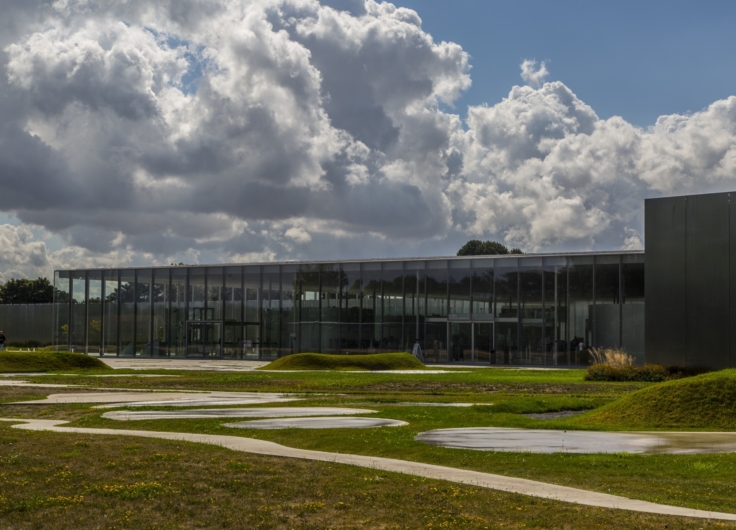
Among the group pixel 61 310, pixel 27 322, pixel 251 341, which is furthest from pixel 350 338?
pixel 27 322

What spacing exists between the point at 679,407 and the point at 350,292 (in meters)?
46.6

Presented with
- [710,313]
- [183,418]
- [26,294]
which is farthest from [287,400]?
[26,294]

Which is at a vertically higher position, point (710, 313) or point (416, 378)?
point (710, 313)

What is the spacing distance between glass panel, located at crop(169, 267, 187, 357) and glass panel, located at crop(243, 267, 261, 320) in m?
5.57

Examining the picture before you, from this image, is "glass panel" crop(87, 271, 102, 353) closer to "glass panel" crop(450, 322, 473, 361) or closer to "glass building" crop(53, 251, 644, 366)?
"glass building" crop(53, 251, 644, 366)

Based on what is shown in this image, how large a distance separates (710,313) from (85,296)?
177ft

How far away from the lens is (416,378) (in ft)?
133

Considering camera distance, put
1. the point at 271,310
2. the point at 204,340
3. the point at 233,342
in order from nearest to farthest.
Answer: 1. the point at 271,310
2. the point at 233,342
3. the point at 204,340

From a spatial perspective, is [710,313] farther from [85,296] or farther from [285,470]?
[85,296]

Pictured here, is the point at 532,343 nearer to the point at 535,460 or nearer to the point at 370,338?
the point at 370,338

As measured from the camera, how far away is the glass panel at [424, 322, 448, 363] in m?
62.4

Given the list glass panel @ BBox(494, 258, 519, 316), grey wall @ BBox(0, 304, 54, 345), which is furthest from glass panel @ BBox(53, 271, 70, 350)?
glass panel @ BBox(494, 258, 519, 316)

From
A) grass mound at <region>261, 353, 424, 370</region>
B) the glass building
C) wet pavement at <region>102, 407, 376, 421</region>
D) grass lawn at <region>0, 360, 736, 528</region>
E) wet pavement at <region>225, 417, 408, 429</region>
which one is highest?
the glass building

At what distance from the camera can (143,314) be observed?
73.9m
